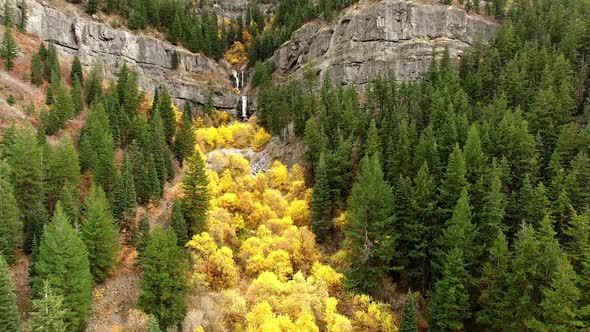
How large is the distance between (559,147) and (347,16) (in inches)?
2808

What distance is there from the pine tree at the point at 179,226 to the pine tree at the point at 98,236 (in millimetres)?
7332

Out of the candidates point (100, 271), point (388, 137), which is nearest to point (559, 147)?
point (388, 137)

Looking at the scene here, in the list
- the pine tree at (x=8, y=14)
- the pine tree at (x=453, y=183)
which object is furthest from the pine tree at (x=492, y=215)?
the pine tree at (x=8, y=14)

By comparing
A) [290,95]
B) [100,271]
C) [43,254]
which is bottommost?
[100,271]

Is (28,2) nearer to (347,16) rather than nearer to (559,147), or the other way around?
(347,16)

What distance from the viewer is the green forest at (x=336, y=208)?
45.3 metres

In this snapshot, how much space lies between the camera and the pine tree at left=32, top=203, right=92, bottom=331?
146ft

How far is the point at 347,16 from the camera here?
117438 millimetres

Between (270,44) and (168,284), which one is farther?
(270,44)

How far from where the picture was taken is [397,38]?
4380 inches

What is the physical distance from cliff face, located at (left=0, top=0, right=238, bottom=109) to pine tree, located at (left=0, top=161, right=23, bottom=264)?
63.4m

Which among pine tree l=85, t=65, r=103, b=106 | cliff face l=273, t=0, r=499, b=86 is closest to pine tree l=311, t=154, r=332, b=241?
pine tree l=85, t=65, r=103, b=106

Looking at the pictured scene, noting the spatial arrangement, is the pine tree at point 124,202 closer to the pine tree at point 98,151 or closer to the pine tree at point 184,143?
the pine tree at point 98,151

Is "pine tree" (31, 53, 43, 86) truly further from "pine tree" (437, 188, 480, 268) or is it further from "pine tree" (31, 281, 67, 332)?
"pine tree" (437, 188, 480, 268)
